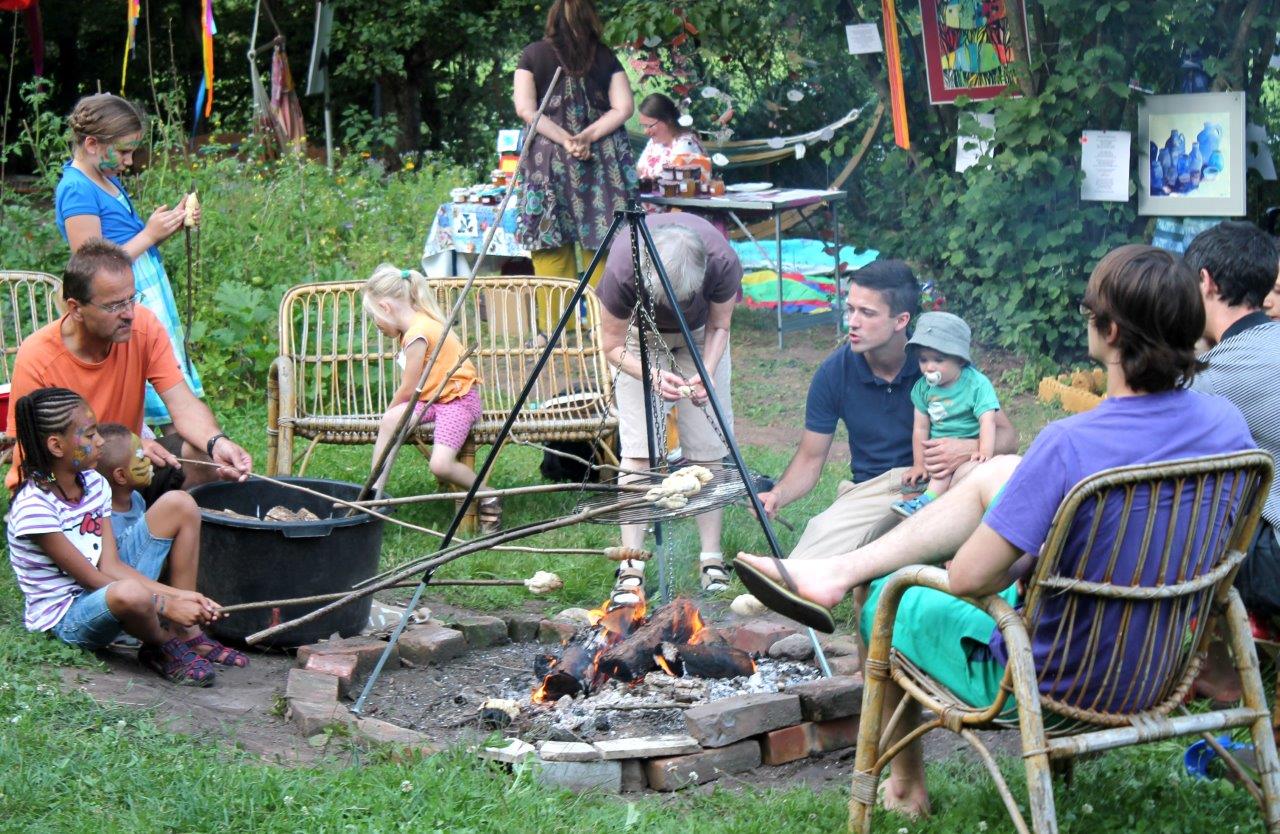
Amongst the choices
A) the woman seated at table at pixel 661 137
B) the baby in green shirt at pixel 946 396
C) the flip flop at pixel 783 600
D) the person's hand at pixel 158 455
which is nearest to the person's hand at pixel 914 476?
the baby in green shirt at pixel 946 396

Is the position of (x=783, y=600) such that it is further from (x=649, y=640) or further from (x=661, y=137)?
(x=661, y=137)

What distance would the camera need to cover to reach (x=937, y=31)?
876cm

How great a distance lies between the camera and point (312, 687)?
14.1 feet

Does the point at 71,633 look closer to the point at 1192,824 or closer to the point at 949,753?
the point at 949,753

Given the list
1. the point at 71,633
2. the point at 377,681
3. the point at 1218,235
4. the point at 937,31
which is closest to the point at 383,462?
the point at 377,681

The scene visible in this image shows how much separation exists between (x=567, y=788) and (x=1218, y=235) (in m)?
2.42

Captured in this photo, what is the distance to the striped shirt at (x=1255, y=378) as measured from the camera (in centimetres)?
382

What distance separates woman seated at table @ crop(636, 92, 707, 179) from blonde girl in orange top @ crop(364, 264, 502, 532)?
4.02m

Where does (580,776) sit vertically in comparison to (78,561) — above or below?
below

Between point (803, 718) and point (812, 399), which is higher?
point (812, 399)

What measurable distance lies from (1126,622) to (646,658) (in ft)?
6.34

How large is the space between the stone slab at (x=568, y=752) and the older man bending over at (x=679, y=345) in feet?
4.27

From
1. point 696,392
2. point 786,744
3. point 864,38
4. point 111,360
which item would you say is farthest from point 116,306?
point 864,38

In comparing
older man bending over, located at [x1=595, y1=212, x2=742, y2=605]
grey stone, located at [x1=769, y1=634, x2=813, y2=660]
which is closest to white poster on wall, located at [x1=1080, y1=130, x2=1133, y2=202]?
older man bending over, located at [x1=595, y1=212, x2=742, y2=605]
